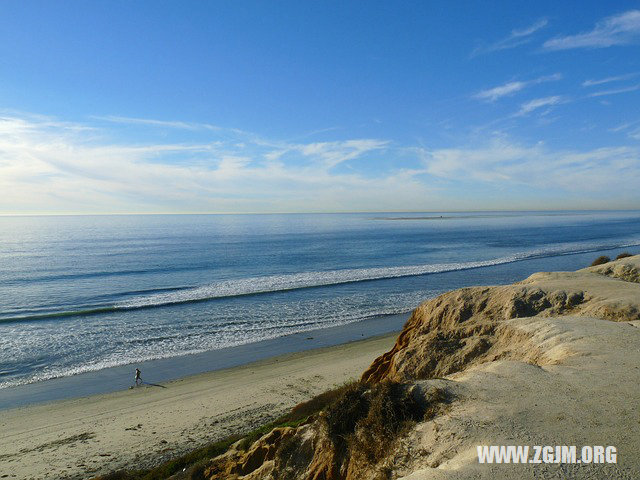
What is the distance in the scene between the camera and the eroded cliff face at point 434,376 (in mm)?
5969

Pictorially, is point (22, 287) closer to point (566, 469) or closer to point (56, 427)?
point (56, 427)

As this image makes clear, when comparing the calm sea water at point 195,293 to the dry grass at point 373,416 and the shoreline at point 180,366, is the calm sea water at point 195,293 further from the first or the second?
the dry grass at point 373,416

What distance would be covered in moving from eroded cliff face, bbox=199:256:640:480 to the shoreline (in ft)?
31.4

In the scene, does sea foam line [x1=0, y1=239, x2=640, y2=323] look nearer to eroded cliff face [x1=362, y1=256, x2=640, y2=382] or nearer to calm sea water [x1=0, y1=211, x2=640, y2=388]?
calm sea water [x1=0, y1=211, x2=640, y2=388]

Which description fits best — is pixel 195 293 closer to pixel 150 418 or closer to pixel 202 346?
pixel 202 346

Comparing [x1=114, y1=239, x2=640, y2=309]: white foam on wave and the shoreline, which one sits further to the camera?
[x1=114, y1=239, x2=640, y2=309]: white foam on wave

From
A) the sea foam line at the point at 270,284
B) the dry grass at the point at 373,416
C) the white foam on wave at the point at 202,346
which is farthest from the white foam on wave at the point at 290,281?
the dry grass at the point at 373,416

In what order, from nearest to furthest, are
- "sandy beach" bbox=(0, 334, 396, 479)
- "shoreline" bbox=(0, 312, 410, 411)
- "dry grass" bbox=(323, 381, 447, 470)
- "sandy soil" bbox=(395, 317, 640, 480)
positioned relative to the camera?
"sandy soil" bbox=(395, 317, 640, 480)
"dry grass" bbox=(323, 381, 447, 470)
"sandy beach" bbox=(0, 334, 396, 479)
"shoreline" bbox=(0, 312, 410, 411)

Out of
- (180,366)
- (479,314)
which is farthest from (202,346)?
(479,314)

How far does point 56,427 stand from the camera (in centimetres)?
1399

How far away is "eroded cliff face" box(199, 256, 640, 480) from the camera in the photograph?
5969 mm

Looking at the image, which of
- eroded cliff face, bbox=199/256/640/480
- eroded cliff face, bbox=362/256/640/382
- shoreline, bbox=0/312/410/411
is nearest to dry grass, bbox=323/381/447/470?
eroded cliff face, bbox=199/256/640/480

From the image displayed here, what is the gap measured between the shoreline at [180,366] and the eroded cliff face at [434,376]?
376 inches

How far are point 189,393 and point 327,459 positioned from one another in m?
11.3
